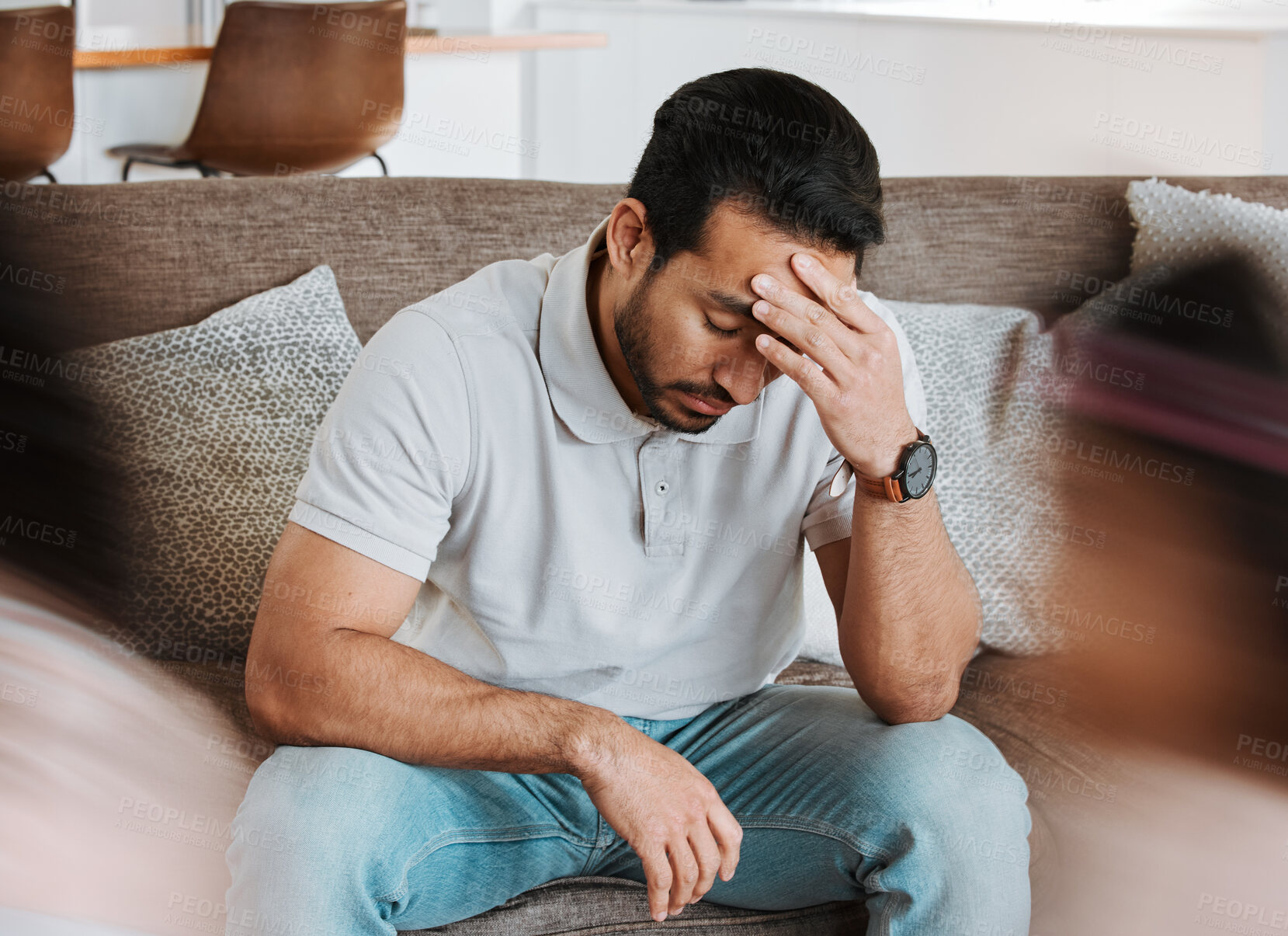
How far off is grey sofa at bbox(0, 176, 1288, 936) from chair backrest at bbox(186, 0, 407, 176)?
1525mm

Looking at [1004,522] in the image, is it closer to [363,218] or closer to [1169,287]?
[1169,287]

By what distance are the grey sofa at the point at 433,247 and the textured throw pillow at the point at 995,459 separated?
0.07 metres

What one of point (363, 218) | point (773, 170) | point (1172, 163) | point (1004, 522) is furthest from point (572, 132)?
point (773, 170)

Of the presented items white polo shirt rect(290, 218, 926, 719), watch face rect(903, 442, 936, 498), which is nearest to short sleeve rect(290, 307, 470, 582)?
white polo shirt rect(290, 218, 926, 719)

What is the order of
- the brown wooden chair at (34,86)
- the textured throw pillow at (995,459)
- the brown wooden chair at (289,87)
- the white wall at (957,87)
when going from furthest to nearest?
the white wall at (957,87)
the brown wooden chair at (289,87)
the brown wooden chair at (34,86)
the textured throw pillow at (995,459)

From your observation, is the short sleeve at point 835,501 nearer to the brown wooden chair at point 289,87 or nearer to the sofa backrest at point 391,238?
the sofa backrest at point 391,238

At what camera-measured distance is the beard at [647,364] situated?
108 centimetres

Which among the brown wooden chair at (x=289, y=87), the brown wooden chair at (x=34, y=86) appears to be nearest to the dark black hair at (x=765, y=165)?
the brown wooden chair at (x=34, y=86)

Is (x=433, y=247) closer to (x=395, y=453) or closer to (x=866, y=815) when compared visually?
(x=395, y=453)

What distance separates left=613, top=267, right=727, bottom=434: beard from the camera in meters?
1.08

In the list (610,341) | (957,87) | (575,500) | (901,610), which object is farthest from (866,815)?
(957,87)

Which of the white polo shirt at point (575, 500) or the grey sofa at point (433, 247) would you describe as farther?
the grey sofa at point (433, 247)

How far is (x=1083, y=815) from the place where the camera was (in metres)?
1.24

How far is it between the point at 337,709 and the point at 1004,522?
917 mm
